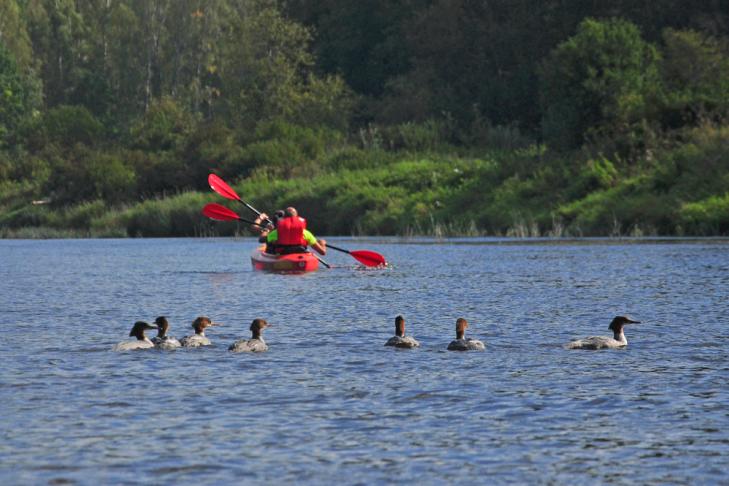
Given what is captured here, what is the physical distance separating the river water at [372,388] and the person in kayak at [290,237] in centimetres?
496

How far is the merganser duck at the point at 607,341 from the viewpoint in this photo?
17.8m

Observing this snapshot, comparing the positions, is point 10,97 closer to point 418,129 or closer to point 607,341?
point 418,129

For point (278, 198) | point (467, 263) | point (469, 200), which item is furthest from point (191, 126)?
point (467, 263)

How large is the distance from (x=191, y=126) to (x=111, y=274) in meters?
49.0

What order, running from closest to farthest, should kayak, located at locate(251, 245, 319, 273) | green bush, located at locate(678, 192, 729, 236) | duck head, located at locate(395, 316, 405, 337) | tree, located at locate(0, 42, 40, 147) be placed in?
duck head, located at locate(395, 316, 405, 337) < kayak, located at locate(251, 245, 319, 273) < green bush, located at locate(678, 192, 729, 236) < tree, located at locate(0, 42, 40, 147)

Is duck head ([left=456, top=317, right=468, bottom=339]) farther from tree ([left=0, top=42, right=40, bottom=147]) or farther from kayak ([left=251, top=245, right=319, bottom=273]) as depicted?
tree ([left=0, top=42, right=40, bottom=147])

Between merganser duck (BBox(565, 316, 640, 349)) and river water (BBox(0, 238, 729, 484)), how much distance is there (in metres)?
0.13

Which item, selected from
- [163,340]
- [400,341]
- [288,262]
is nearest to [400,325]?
[400,341]

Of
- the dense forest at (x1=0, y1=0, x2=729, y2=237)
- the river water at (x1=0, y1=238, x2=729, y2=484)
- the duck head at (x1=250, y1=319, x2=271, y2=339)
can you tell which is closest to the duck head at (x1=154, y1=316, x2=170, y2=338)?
the river water at (x1=0, y1=238, x2=729, y2=484)

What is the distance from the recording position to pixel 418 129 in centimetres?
7200

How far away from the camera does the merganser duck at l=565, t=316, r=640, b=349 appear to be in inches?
702

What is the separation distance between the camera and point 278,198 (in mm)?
61656

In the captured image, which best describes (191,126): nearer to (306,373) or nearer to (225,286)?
(225,286)

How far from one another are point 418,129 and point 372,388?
5776cm
